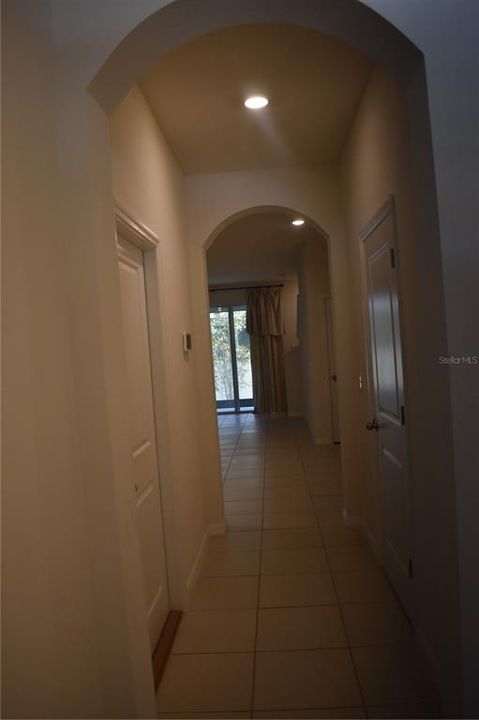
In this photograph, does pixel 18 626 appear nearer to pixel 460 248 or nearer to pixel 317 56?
pixel 460 248

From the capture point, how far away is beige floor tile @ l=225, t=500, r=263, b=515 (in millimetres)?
3911

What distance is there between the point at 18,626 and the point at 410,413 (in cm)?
167

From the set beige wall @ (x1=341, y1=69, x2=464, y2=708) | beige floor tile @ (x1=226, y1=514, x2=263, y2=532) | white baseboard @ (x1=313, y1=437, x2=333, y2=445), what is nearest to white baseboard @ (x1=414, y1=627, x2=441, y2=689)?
beige wall @ (x1=341, y1=69, x2=464, y2=708)

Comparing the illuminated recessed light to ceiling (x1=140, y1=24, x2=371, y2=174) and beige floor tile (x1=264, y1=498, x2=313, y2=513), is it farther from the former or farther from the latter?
beige floor tile (x1=264, y1=498, x2=313, y2=513)

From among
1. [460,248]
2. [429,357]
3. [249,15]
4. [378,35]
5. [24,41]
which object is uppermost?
[249,15]

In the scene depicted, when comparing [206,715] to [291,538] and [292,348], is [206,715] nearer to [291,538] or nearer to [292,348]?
[291,538]

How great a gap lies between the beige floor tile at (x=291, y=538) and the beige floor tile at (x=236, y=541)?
2.7 inches

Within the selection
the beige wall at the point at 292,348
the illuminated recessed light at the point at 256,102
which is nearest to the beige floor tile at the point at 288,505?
the illuminated recessed light at the point at 256,102

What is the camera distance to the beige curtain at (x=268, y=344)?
8.97m

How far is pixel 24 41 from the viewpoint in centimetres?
116

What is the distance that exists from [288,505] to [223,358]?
5949 mm

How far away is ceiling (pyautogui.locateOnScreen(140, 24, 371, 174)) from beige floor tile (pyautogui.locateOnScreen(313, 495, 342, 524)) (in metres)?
2.72

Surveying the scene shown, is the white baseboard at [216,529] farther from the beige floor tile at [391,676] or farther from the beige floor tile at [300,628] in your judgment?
the beige floor tile at [391,676]

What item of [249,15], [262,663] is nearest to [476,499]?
[262,663]
